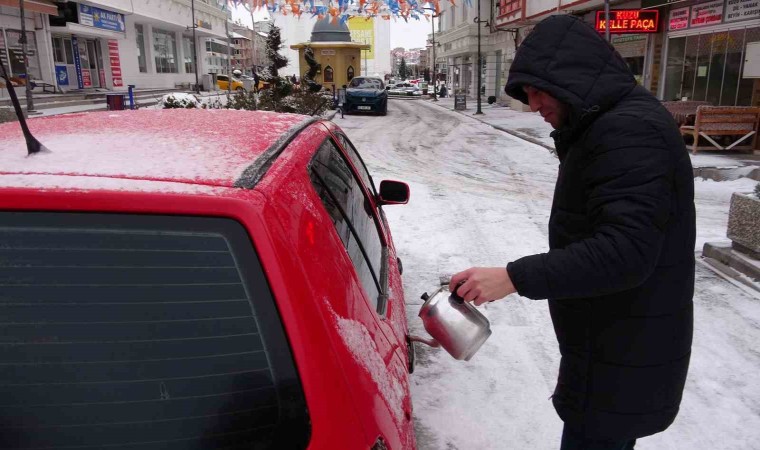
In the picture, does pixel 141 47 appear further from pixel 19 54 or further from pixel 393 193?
pixel 393 193

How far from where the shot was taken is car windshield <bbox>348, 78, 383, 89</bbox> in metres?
25.4

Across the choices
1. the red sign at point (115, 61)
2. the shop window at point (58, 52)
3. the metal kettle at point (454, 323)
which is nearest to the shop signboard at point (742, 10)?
the metal kettle at point (454, 323)

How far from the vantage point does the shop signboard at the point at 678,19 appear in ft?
50.9

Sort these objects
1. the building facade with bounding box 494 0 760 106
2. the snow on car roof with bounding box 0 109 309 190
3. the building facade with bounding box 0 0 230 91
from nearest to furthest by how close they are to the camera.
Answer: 1. the snow on car roof with bounding box 0 109 309 190
2. the building facade with bounding box 494 0 760 106
3. the building facade with bounding box 0 0 230 91

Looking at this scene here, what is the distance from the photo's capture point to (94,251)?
44.9 inches

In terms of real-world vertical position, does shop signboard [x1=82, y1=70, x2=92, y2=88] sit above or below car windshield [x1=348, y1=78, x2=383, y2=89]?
above

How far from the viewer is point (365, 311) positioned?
1567 mm

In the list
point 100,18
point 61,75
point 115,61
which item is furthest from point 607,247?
point 115,61

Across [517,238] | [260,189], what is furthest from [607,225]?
[517,238]

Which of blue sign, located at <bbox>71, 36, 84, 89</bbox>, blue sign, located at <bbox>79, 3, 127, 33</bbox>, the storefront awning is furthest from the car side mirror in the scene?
blue sign, located at <bbox>71, 36, 84, 89</bbox>

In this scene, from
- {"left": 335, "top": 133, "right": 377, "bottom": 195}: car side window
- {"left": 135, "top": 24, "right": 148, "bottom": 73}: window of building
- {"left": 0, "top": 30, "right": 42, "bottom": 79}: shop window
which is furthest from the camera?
{"left": 135, "top": 24, "right": 148, "bottom": 73}: window of building

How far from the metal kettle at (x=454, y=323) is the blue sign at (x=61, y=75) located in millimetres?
32160

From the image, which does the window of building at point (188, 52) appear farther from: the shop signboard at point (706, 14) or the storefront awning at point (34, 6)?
the shop signboard at point (706, 14)

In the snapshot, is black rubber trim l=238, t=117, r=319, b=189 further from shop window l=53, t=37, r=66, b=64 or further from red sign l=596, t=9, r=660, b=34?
shop window l=53, t=37, r=66, b=64
